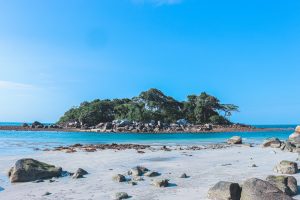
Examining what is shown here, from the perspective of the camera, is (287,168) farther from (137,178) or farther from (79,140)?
(79,140)

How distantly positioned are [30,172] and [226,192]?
6730mm

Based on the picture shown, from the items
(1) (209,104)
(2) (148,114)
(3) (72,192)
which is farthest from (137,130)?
(3) (72,192)

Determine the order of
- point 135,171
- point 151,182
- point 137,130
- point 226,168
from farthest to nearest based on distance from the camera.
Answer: point 137,130
point 226,168
point 135,171
point 151,182

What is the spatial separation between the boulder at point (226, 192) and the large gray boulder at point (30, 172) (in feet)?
19.8

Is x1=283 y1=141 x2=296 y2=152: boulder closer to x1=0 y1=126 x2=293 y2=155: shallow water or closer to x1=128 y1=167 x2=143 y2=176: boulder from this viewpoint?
x1=0 y1=126 x2=293 y2=155: shallow water

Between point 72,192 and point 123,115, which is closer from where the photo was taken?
point 72,192

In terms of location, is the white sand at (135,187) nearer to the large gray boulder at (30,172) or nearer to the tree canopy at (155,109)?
the large gray boulder at (30,172)

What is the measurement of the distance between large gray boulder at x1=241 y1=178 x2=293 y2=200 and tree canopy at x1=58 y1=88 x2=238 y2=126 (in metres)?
69.1

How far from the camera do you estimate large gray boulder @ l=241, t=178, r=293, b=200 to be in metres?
7.65

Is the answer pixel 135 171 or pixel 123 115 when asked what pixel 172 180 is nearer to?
pixel 135 171

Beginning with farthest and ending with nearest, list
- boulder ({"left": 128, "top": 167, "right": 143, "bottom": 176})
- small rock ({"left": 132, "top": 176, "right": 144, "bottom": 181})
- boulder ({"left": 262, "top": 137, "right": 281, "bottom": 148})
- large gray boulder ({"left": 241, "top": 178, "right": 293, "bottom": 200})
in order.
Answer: boulder ({"left": 262, "top": 137, "right": 281, "bottom": 148})
boulder ({"left": 128, "top": 167, "right": 143, "bottom": 176})
small rock ({"left": 132, "top": 176, "right": 144, "bottom": 181})
large gray boulder ({"left": 241, "top": 178, "right": 293, "bottom": 200})

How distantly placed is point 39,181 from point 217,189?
5896 mm

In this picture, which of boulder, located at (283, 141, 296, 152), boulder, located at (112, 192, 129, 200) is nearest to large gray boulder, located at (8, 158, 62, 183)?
boulder, located at (112, 192, 129, 200)

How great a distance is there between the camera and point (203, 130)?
71.3 meters
